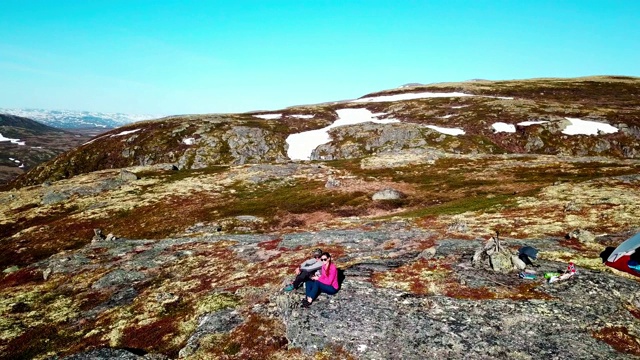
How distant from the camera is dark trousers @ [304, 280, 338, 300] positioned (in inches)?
812

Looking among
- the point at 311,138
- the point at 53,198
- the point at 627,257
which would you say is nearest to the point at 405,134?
the point at 311,138

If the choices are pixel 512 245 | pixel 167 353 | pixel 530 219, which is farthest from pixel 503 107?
pixel 167 353

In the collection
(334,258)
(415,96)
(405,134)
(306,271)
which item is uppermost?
(415,96)

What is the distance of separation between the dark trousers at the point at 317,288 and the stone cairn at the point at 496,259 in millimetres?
9512

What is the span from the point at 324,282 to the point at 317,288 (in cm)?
50

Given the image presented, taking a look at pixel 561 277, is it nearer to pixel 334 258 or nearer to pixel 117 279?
pixel 334 258

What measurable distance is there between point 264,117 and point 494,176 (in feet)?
376

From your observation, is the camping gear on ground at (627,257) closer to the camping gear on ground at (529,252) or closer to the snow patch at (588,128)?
the camping gear on ground at (529,252)

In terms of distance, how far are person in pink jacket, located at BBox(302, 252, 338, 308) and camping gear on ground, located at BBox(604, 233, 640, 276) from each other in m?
16.3

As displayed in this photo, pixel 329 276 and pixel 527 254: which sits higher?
pixel 329 276

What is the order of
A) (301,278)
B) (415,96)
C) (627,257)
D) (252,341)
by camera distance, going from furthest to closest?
(415,96), (301,278), (627,257), (252,341)

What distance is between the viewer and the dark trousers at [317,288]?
2062 centimetres

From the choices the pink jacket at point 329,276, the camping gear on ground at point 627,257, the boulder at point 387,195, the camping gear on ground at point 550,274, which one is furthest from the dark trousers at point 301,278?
the boulder at point 387,195

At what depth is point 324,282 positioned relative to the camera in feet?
68.4
